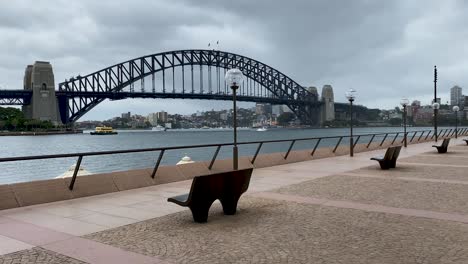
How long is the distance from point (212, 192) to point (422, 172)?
990 centimetres

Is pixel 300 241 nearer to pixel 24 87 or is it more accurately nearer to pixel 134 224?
pixel 134 224

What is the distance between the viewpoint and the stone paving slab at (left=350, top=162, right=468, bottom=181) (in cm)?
1395

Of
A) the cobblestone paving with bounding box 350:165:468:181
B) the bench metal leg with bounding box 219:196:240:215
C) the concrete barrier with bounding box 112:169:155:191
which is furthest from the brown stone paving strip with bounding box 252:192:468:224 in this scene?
the cobblestone paving with bounding box 350:165:468:181

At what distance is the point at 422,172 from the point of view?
1510 cm

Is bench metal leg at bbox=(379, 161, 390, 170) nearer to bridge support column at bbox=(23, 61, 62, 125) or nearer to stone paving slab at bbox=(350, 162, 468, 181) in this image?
stone paving slab at bbox=(350, 162, 468, 181)

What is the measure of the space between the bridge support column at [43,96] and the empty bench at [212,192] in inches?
4610

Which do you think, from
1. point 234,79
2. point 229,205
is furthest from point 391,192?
point 234,79

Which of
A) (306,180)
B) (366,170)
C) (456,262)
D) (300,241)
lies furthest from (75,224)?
(366,170)

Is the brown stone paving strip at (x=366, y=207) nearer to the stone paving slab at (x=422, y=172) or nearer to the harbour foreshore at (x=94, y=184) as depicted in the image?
the harbour foreshore at (x=94, y=184)

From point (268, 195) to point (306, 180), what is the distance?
9.62 feet

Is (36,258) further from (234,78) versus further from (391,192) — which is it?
(234,78)

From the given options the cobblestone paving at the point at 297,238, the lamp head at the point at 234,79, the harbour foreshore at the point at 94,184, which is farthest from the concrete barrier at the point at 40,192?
the lamp head at the point at 234,79

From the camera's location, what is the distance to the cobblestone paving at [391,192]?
30.3ft

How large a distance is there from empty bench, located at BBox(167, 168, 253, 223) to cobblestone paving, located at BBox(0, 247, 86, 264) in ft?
7.41
